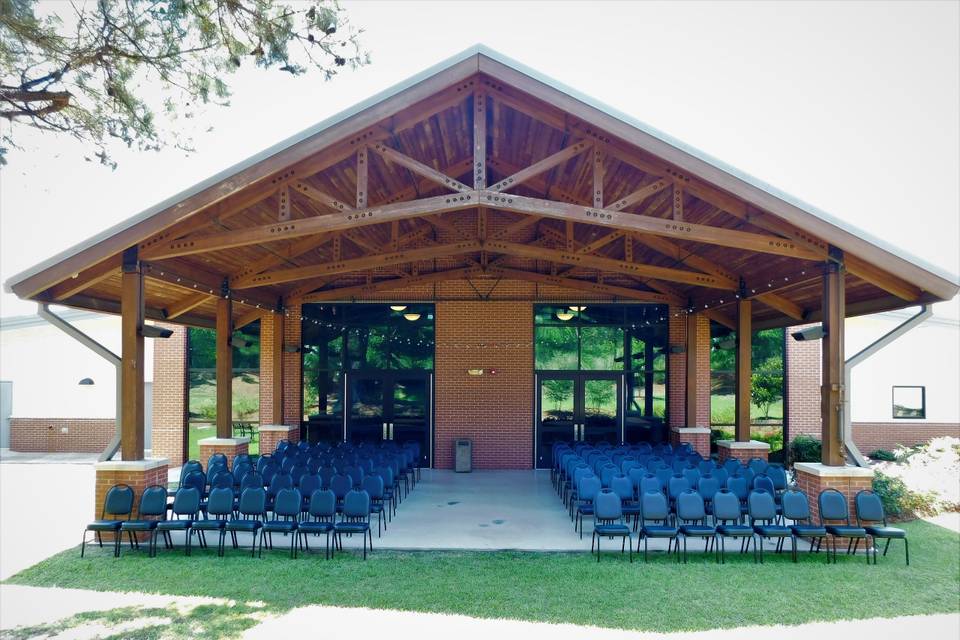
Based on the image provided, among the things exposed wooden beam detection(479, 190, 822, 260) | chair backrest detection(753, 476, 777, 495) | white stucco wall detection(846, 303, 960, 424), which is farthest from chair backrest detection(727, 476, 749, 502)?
white stucco wall detection(846, 303, 960, 424)

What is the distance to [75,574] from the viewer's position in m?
7.43

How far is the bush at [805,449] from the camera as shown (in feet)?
53.0

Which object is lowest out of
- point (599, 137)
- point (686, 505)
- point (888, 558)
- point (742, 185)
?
point (888, 558)

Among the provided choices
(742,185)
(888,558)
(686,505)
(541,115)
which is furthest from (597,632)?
(541,115)

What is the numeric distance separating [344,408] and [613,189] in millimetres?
9233

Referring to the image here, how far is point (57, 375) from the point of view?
1872cm

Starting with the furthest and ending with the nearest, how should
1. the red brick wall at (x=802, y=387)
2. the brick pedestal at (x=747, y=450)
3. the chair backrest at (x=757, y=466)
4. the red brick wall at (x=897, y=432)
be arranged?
1. the red brick wall at (x=897, y=432)
2. the red brick wall at (x=802, y=387)
3. the brick pedestal at (x=747, y=450)
4. the chair backrest at (x=757, y=466)

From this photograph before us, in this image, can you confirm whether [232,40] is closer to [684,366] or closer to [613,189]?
[613,189]

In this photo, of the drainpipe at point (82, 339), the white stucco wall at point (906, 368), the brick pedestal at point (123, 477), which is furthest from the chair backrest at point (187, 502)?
the white stucco wall at point (906, 368)

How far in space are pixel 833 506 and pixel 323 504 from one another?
6.95m

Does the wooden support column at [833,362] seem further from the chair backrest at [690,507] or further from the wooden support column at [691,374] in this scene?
the wooden support column at [691,374]

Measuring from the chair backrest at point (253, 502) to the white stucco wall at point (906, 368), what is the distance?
16068 mm

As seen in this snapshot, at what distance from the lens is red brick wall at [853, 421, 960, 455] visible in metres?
17.6

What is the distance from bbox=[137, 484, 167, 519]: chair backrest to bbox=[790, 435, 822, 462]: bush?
47.3 ft
